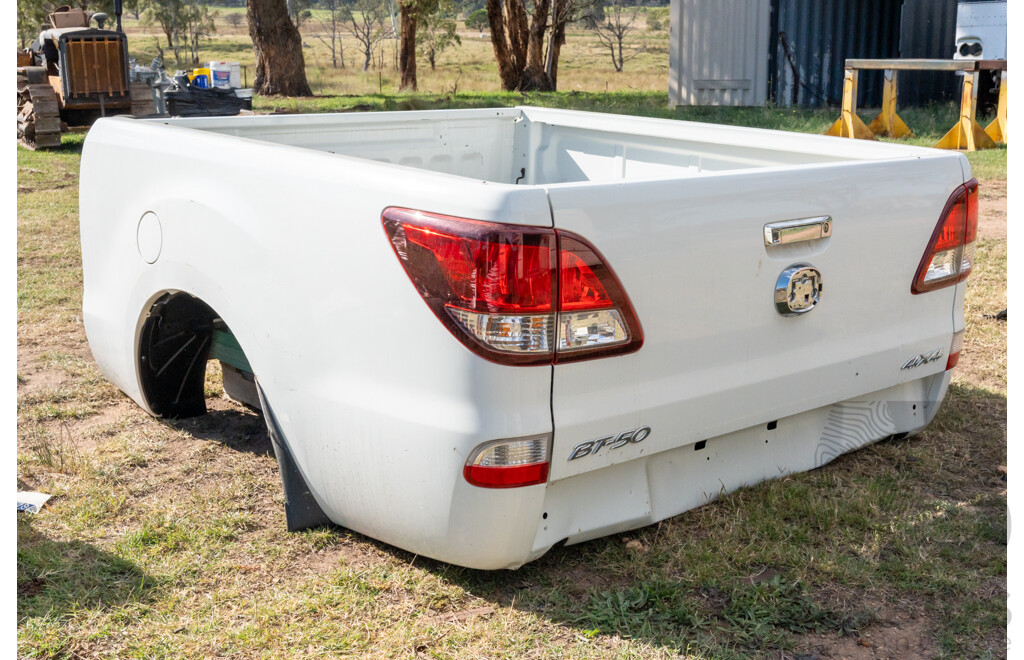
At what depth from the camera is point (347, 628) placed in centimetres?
282

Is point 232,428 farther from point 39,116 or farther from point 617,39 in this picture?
point 617,39

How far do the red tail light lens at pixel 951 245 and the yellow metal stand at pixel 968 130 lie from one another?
1003 centimetres

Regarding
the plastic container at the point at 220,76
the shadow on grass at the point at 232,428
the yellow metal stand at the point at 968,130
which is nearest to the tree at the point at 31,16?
the plastic container at the point at 220,76

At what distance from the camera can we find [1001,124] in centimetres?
1312

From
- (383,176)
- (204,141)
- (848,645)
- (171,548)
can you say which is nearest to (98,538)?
(171,548)

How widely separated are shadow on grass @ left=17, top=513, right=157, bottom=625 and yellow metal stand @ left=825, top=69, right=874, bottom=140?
41.2 ft

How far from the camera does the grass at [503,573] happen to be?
2783mm

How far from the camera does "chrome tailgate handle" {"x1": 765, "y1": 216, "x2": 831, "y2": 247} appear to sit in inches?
116

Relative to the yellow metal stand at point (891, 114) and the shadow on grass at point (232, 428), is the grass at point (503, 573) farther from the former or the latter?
the yellow metal stand at point (891, 114)

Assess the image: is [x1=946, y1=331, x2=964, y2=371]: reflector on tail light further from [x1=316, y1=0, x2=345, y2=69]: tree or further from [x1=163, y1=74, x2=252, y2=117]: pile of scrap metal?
[x1=316, y1=0, x2=345, y2=69]: tree

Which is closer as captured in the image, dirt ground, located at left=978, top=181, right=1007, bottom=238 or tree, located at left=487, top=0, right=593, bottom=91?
dirt ground, located at left=978, top=181, right=1007, bottom=238

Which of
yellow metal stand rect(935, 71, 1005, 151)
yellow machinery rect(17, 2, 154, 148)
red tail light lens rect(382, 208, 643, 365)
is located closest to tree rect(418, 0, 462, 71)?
yellow machinery rect(17, 2, 154, 148)

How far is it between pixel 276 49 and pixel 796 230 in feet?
76.9

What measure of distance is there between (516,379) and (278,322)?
0.84m
